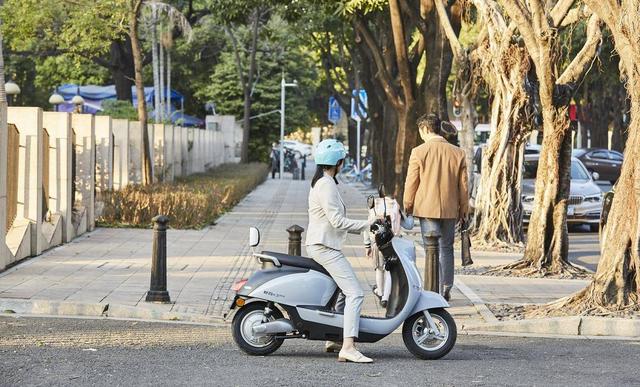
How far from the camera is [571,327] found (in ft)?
38.8

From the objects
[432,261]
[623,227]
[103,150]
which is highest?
[103,150]

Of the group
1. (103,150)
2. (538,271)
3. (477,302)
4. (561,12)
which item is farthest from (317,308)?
(103,150)

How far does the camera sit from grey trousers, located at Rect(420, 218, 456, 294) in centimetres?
1264

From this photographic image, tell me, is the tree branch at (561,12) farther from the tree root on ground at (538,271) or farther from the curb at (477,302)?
the curb at (477,302)

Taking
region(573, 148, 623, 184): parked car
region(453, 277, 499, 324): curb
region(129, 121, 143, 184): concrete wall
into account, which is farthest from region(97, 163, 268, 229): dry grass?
region(573, 148, 623, 184): parked car

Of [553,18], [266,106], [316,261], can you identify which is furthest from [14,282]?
[266,106]

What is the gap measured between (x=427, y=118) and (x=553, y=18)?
596cm

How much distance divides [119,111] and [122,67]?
14452mm

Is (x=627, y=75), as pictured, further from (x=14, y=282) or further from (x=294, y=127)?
(x=294, y=127)

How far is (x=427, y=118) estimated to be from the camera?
12.8m

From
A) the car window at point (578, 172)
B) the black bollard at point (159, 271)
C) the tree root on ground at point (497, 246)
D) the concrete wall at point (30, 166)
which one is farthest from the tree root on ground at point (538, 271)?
the car window at point (578, 172)

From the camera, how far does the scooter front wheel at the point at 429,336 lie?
9914mm

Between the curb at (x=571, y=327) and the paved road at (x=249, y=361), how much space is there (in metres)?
0.40

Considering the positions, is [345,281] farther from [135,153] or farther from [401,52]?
[135,153]
